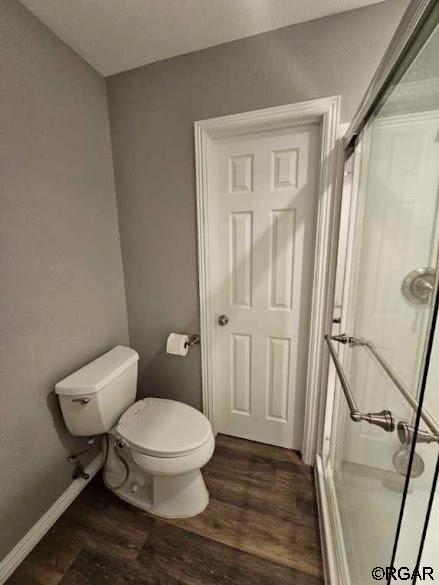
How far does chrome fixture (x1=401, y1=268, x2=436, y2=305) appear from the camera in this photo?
615mm

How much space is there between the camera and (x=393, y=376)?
72 cm

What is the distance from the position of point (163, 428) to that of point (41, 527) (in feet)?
2.22

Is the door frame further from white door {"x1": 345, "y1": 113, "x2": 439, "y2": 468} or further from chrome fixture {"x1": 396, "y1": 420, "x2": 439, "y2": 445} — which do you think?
chrome fixture {"x1": 396, "y1": 420, "x2": 439, "y2": 445}

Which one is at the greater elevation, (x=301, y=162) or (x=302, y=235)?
(x=301, y=162)

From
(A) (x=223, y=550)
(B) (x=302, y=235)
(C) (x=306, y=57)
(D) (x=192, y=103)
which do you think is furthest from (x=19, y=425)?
(C) (x=306, y=57)

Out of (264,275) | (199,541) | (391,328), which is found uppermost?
(264,275)

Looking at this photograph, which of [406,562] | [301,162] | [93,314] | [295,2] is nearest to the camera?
[406,562]

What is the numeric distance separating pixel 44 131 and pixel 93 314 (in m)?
0.88

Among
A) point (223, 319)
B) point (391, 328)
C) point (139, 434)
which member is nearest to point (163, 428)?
point (139, 434)

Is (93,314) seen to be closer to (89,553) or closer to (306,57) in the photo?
(89,553)

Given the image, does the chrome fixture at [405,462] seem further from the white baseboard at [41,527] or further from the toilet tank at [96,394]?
the white baseboard at [41,527]

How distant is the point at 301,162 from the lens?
1.22 meters

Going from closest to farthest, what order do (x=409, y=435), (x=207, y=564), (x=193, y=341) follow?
(x=409, y=435)
(x=207, y=564)
(x=193, y=341)

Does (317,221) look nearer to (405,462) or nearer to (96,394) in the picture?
(405,462)
